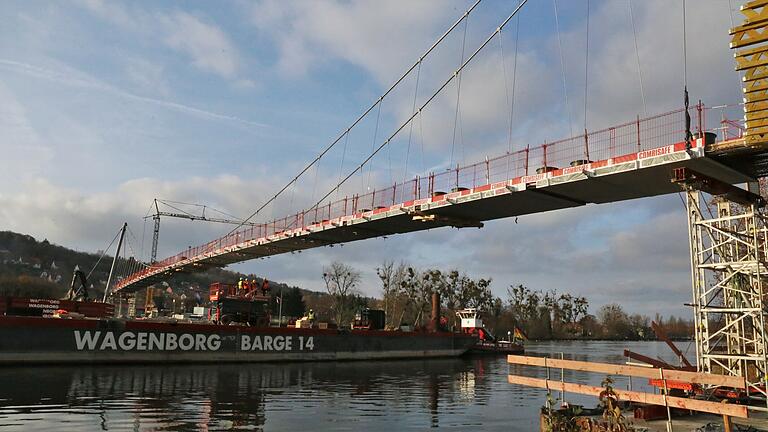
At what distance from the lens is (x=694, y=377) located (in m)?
11.3

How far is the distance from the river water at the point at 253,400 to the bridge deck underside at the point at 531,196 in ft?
32.4

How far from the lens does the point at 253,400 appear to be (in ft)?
69.4

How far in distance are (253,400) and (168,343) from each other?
702 inches

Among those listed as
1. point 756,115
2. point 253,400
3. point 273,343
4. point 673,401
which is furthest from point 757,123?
point 273,343

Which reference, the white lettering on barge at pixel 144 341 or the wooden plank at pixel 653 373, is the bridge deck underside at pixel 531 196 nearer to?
the wooden plank at pixel 653 373

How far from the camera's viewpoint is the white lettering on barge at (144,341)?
33719 millimetres

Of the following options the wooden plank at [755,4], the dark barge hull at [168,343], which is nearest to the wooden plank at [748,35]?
the wooden plank at [755,4]

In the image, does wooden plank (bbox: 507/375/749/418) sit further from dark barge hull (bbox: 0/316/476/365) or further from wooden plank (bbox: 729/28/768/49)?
dark barge hull (bbox: 0/316/476/365)

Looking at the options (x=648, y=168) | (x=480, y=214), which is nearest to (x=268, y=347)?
(x=480, y=214)

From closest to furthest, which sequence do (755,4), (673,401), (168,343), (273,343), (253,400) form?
(673,401) → (755,4) → (253,400) → (168,343) → (273,343)

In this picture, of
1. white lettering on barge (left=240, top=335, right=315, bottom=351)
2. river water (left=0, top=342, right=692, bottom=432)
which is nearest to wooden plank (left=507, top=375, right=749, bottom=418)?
river water (left=0, top=342, right=692, bottom=432)

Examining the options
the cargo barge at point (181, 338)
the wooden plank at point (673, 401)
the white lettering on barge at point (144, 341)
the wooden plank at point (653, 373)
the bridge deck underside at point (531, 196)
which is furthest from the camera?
the white lettering on barge at point (144, 341)

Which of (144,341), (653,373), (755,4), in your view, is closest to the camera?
(653,373)

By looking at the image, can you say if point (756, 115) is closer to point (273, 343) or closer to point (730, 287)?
point (730, 287)
